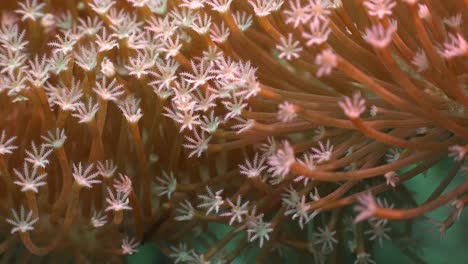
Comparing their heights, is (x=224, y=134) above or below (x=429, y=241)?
above

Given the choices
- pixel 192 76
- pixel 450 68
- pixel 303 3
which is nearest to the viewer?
pixel 450 68

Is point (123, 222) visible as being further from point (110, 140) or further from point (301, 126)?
point (301, 126)

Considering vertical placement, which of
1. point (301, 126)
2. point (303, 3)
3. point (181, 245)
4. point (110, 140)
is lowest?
point (181, 245)

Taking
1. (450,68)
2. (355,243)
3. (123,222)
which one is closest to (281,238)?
→ (355,243)

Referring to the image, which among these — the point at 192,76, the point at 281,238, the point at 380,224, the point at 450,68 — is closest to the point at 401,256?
the point at 380,224

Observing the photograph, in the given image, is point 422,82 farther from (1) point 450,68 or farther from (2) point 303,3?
(2) point 303,3

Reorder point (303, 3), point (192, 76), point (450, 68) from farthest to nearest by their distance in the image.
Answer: point (303, 3)
point (192, 76)
point (450, 68)

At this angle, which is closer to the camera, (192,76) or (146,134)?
(192,76)

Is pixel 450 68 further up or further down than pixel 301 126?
further up
